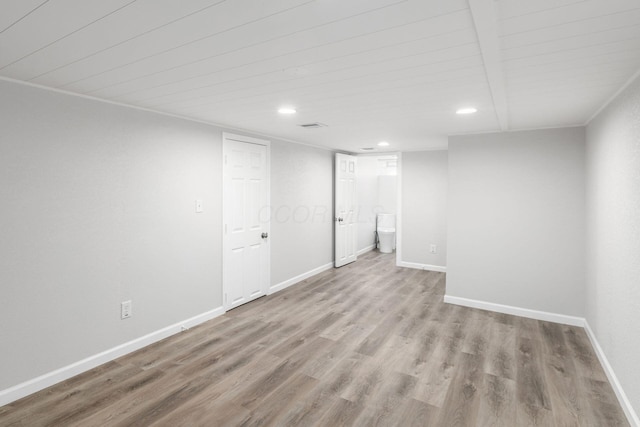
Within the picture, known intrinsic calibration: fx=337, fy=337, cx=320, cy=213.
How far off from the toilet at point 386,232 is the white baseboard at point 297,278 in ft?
6.70

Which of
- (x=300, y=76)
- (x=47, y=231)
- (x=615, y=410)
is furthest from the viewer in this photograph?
(x=47, y=231)

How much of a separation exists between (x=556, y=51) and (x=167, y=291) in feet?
11.7

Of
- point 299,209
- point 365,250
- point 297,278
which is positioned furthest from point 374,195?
point 297,278

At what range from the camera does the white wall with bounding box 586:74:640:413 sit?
6.89ft

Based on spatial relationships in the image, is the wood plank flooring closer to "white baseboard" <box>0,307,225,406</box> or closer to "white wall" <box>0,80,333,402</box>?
"white baseboard" <box>0,307,225,406</box>

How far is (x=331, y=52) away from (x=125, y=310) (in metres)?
2.77

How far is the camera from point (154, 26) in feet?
4.84

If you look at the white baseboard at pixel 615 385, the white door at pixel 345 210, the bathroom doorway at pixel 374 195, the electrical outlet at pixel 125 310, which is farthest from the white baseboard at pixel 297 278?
the white baseboard at pixel 615 385

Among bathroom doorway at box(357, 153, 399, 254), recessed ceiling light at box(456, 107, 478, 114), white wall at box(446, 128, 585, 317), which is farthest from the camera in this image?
bathroom doorway at box(357, 153, 399, 254)

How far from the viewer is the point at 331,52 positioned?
1.74m

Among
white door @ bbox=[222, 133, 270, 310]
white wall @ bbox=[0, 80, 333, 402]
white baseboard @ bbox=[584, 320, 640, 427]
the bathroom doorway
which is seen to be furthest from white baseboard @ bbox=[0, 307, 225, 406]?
the bathroom doorway

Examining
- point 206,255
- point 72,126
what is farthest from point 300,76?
point 206,255

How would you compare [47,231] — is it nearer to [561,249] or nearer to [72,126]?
[72,126]

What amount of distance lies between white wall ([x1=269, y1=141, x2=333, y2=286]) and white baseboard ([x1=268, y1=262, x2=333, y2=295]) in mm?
51
